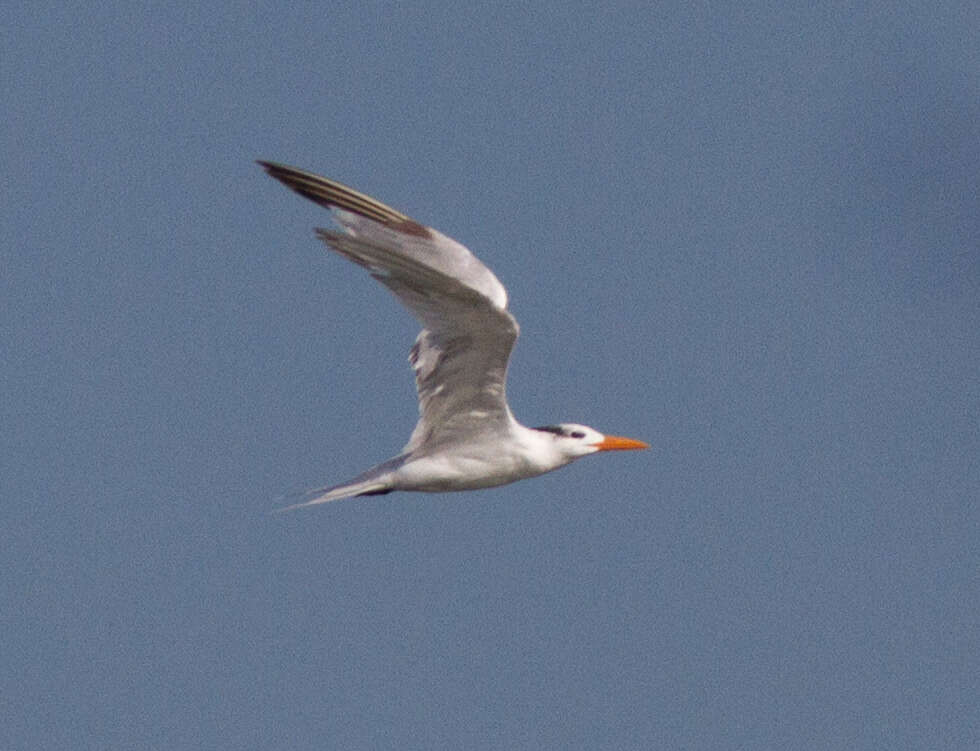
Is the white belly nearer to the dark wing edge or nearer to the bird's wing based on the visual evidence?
the bird's wing

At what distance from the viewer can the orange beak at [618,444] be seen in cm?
2188

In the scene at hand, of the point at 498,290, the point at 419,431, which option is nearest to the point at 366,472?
the point at 419,431

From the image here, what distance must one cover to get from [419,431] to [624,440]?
1.92 m

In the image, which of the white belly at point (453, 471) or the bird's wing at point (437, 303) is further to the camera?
the white belly at point (453, 471)

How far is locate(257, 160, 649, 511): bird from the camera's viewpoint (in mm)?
19688

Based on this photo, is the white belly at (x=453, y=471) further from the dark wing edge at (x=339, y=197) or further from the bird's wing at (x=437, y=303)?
the dark wing edge at (x=339, y=197)

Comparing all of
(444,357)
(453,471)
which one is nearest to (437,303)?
(444,357)

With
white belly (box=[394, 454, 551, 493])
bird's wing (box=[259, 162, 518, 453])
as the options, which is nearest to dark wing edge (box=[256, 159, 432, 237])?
bird's wing (box=[259, 162, 518, 453])

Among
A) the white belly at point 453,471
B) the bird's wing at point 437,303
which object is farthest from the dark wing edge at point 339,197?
the white belly at point 453,471

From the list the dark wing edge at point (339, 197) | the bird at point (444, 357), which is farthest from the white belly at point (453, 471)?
the dark wing edge at point (339, 197)

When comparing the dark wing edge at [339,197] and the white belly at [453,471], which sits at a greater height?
the dark wing edge at [339,197]

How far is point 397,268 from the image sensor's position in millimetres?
19641

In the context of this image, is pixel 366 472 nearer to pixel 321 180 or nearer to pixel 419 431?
pixel 419 431

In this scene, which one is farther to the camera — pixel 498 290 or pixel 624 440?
pixel 624 440
